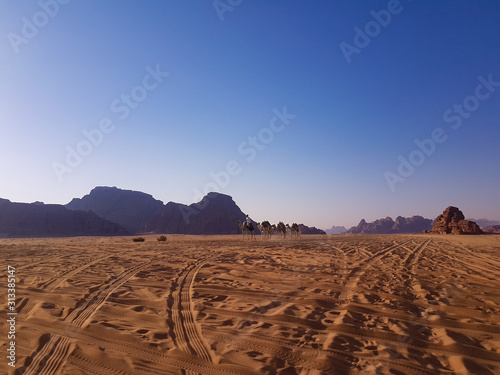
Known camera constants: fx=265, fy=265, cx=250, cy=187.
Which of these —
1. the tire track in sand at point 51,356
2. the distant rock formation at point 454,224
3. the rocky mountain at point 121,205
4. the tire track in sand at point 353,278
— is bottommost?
the tire track in sand at point 51,356

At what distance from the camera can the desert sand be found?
352cm

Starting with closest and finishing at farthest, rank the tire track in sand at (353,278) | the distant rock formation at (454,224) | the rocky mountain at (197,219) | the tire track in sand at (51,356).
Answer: the tire track in sand at (51,356), the tire track in sand at (353,278), the distant rock formation at (454,224), the rocky mountain at (197,219)

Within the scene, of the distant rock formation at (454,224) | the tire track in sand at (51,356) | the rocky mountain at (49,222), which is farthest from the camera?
the rocky mountain at (49,222)

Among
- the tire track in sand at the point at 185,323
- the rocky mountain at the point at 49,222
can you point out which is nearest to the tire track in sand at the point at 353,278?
the tire track in sand at the point at 185,323

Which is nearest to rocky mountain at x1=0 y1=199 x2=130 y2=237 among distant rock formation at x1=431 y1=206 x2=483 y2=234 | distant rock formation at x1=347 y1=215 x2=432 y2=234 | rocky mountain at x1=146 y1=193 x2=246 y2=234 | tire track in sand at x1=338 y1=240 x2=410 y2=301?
rocky mountain at x1=146 y1=193 x2=246 y2=234

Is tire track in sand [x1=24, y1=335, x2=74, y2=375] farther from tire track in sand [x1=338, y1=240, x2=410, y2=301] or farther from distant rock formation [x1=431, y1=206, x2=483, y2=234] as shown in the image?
distant rock formation [x1=431, y1=206, x2=483, y2=234]

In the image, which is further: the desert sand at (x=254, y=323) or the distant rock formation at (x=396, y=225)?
the distant rock formation at (x=396, y=225)

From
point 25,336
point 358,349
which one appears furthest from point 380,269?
point 25,336

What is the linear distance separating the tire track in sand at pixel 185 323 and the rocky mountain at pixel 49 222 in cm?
7001

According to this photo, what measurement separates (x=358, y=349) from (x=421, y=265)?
8120 millimetres

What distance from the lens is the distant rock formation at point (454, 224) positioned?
145 ft

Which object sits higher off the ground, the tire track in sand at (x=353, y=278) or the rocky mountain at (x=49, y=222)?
the rocky mountain at (x=49, y=222)

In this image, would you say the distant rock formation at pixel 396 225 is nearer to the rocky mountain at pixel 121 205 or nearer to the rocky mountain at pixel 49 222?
the rocky mountain at pixel 121 205

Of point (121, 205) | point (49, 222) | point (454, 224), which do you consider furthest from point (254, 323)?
point (121, 205)
